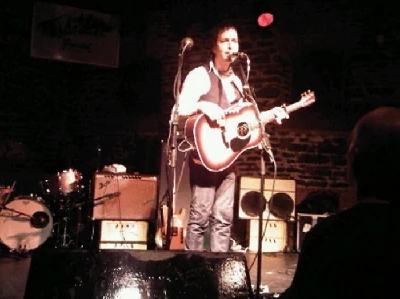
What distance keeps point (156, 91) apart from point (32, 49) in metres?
2.41

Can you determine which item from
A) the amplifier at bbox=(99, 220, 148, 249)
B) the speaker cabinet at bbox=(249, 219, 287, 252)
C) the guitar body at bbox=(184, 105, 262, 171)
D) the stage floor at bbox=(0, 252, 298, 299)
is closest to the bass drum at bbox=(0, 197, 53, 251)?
the stage floor at bbox=(0, 252, 298, 299)

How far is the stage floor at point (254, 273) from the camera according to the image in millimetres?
4027

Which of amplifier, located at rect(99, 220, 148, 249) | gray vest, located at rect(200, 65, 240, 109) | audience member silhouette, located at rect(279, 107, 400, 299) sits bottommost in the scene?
amplifier, located at rect(99, 220, 148, 249)

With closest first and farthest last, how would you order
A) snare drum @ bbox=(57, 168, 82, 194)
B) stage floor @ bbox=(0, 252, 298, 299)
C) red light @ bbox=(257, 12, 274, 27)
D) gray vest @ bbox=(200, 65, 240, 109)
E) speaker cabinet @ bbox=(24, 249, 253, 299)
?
1. speaker cabinet @ bbox=(24, 249, 253, 299)
2. stage floor @ bbox=(0, 252, 298, 299)
3. gray vest @ bbox=(200, 65, 240, 109)
4. snare drum @ bbox=(57, 168, 82, 194)
5. red light @ bbox=(257, 12, 274, 27)

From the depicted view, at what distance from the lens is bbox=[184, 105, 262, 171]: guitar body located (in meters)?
4.28

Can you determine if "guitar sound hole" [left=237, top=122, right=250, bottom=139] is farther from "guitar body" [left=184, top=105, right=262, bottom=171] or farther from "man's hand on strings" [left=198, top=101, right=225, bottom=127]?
"man's hand on strings" [left=198, top=101, right=225, bottom=127]

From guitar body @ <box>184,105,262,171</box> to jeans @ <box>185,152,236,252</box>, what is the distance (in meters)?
0.11

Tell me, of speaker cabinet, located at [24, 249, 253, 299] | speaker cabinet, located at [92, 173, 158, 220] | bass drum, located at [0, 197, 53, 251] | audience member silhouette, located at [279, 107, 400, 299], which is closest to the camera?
audience member silhouette, located at [279, 107, 400, 299]

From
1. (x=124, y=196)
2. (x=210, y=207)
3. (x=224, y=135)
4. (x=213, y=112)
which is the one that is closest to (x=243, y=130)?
(x=224, y=135)

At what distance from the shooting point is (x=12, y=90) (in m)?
9.30

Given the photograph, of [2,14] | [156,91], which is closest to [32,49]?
[2,14]

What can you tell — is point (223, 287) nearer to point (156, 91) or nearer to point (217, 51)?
point (217, 51)

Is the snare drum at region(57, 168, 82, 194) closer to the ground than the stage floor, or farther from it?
farther from it

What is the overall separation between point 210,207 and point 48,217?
2961 mm
